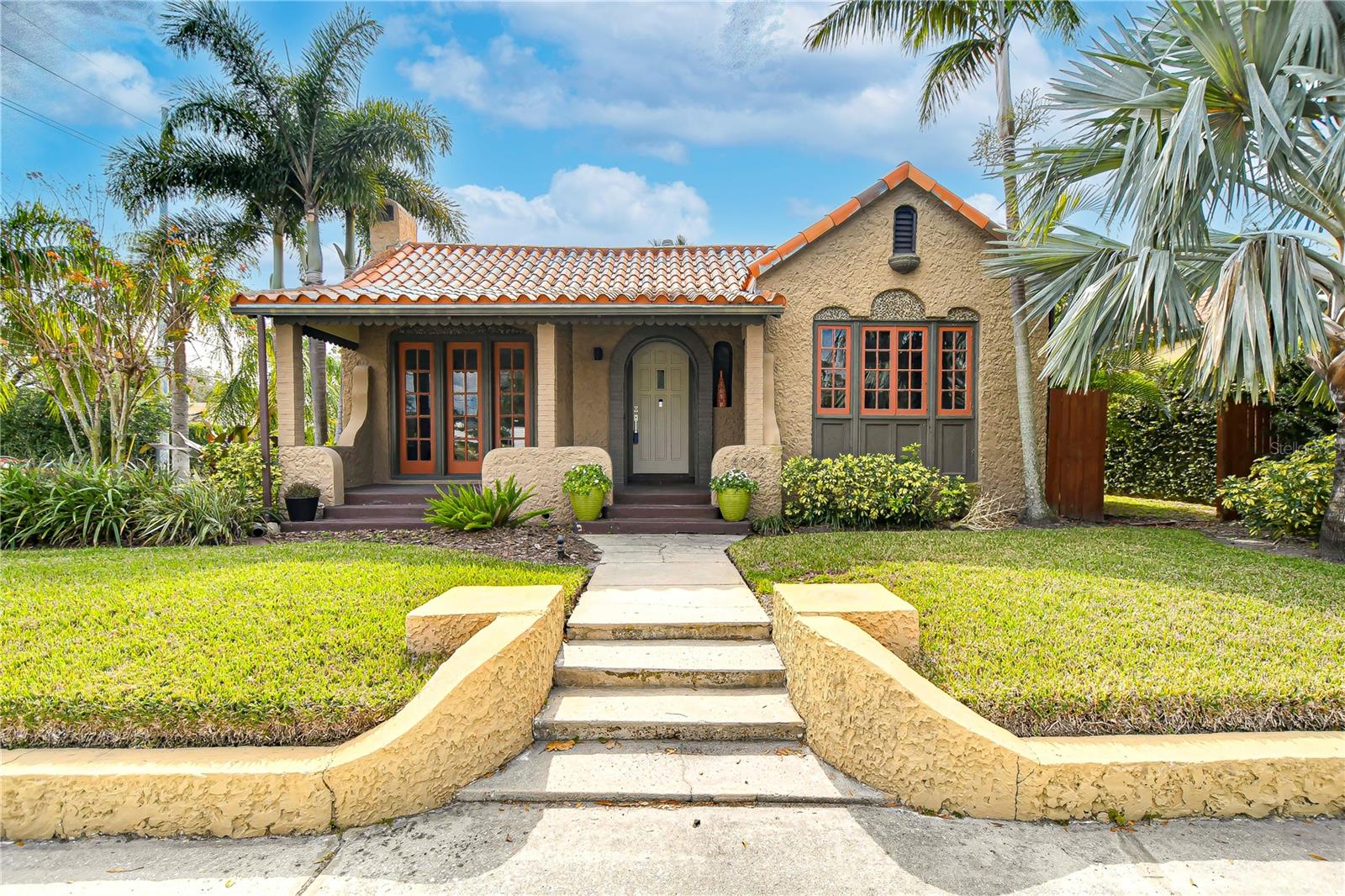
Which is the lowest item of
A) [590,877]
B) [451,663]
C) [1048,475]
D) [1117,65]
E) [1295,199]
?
[590,877]

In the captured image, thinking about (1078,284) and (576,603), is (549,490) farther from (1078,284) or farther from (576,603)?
(1078,284)

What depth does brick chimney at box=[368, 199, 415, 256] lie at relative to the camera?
12523mm

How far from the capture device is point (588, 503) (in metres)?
8.83

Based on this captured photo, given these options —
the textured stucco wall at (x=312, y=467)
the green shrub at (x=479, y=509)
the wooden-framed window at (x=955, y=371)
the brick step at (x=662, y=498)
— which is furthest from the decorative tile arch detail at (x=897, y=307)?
the textured stucco wall at (x=312, y=467)

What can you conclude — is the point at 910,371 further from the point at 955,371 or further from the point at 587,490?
the point at 587,490

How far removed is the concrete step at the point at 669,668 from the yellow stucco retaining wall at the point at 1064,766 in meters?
0.92

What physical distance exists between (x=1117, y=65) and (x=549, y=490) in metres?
8.43

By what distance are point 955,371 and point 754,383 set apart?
339 centimetres

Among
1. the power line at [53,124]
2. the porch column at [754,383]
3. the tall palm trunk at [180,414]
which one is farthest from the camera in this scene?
the tall palm trunk at [180,414]

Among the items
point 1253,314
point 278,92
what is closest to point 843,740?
point 1253,314

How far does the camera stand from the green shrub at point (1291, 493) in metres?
7.16

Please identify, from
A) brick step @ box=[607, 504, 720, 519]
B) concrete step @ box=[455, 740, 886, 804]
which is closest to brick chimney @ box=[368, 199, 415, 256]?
brick step @ box=[607, 504, 720, 519]

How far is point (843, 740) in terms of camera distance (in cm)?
351

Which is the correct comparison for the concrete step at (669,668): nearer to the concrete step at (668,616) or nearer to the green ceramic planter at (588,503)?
the concrete step at (668,616)
